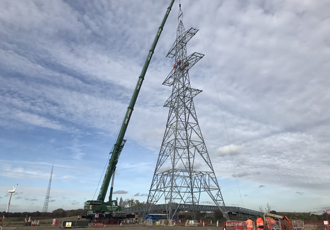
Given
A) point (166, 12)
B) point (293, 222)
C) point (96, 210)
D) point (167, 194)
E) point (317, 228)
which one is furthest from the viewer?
point (166, 12)

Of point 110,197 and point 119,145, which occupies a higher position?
point 119,145

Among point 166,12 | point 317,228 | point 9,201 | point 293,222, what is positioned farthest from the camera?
point 9,201

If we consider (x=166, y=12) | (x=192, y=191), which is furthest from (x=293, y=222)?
(x=166, y=12)

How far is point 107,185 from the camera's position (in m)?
34.4

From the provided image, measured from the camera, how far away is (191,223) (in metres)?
Result: 33.4

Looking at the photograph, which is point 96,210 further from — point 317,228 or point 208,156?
point 317,228

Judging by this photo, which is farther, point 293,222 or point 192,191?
point 192,191

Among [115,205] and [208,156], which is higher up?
[208,156]

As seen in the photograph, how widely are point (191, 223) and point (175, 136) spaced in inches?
504

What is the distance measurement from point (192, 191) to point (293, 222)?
12.0 m

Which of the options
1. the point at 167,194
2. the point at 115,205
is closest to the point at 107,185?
the point at 115,205

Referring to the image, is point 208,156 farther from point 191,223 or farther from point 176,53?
point 176,53

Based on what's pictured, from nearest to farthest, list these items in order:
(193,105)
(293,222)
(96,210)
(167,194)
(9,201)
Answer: (293,222), (167,194), (96,210), (193,105), (9,201)

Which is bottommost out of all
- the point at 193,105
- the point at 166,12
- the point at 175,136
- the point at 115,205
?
the point at 115,205
